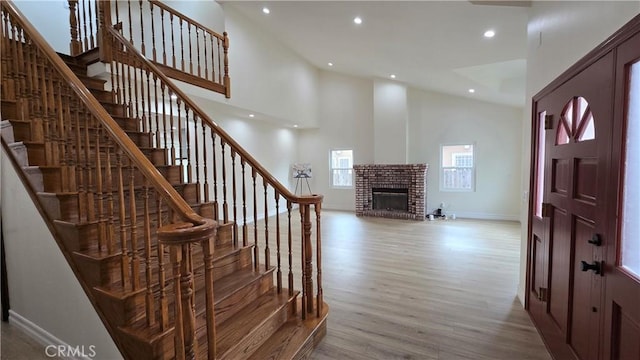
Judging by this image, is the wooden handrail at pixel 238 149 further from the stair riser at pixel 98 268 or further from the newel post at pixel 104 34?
the stair riser at pixel 98 268

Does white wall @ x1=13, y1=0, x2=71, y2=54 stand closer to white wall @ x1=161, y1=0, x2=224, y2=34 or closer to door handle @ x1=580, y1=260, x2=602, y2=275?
white wall @ x1=161, y1=0, x2=224, y2=34

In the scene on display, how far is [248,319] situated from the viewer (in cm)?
202

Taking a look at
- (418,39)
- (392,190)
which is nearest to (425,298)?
(418,39)

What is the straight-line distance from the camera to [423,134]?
24.7ft

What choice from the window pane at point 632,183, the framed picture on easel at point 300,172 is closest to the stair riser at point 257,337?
the window pane at point 632,183

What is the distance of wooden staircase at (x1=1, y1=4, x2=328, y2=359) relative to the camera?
4.61 feet

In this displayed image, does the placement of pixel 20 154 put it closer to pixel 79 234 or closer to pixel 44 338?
pixel 79 234

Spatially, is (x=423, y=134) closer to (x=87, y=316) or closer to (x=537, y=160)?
(x=537, y=160)

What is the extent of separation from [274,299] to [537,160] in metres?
2.50

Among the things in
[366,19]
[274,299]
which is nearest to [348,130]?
[366,19]

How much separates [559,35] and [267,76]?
5174 millimetres

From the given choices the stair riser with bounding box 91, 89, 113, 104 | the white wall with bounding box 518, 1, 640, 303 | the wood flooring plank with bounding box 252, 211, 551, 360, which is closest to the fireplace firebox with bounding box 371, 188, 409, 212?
the wood flooring plank with bounding box 252, 211, 551, 360

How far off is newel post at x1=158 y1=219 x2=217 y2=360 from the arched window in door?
6.78 feet

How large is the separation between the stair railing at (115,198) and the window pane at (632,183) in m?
1.86
